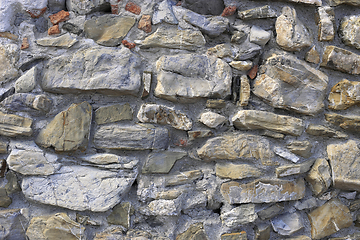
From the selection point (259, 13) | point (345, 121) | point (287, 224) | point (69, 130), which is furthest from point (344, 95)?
point (69, 130)

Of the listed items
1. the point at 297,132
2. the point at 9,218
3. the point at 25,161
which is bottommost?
the point at 9,218

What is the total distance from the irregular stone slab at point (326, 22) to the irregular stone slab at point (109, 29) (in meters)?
0.90

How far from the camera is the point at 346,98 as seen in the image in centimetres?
125

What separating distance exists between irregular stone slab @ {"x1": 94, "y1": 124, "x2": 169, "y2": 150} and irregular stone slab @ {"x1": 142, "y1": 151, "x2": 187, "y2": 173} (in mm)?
47

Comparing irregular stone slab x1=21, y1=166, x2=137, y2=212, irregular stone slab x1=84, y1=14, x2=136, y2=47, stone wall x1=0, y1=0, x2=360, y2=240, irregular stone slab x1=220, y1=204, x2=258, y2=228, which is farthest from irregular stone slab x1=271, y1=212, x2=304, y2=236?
irregular stone slab x1=84, y1=14, x2=136, y2=47

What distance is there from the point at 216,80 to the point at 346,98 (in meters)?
0.63

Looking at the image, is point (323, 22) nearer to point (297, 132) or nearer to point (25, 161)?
point (297, 132)

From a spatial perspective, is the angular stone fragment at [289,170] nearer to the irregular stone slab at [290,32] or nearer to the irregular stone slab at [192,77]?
the irregular stone slab at [192,77]

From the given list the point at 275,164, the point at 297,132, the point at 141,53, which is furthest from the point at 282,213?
the point at 141,53

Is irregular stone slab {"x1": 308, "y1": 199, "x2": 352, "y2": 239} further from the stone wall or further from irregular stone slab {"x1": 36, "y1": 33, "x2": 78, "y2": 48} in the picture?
irregular stone slab {"x1": 36, "y1": 33, "x2": 78, "y2": 48}

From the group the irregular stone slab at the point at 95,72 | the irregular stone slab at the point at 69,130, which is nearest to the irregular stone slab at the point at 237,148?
the irregular stone slab at the point at 95,72

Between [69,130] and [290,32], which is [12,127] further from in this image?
[290,32]

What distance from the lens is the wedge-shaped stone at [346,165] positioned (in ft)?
4.09

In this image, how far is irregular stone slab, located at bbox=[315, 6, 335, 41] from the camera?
126 centimetres
